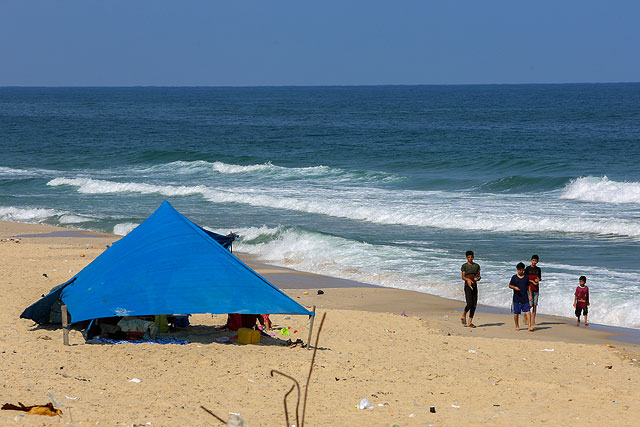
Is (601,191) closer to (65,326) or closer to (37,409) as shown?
(65,326)

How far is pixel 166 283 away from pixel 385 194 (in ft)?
70.7

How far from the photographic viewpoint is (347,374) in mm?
10227

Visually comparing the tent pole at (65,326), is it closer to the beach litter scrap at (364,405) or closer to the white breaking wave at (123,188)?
the beach litter scrap at (364,405)

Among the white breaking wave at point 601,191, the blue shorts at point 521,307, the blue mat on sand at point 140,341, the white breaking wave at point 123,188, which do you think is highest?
the white breaking wave at point 601,191

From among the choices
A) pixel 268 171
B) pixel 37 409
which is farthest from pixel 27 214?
pixel 37 409

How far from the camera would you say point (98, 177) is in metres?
40.1

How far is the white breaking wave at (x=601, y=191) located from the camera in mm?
29516

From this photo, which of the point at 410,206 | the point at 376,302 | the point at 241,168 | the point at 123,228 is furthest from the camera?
the point at 241,168

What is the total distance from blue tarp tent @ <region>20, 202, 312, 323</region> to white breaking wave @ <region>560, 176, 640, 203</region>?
835 inches

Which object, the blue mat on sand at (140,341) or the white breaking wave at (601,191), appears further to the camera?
the white breaking wave at (601,191)

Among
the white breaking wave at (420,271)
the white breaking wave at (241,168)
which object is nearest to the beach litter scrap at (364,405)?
the white breaking wave at (420,271)

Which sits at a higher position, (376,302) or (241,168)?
(241,168)

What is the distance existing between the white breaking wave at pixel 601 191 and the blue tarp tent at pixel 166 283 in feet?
69.6

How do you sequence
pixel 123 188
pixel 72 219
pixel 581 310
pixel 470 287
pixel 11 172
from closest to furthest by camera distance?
pixel 470 287 < pixel 581 310 < pixel 72 219 < pixel 123 188 < pixel 11 172
